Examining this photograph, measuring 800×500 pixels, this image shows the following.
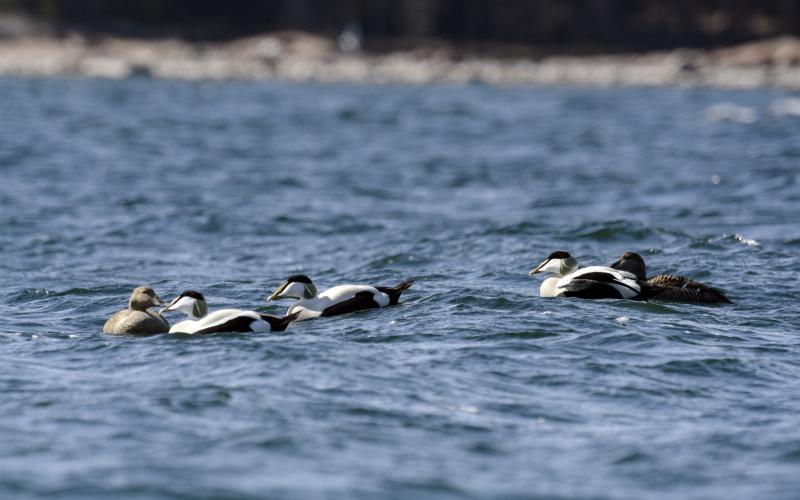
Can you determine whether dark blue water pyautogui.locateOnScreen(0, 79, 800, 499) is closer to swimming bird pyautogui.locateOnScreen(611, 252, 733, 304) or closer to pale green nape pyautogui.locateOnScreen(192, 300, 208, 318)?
swimming bird pyautogui.locateOnScreen(611, 252, 733, 304)

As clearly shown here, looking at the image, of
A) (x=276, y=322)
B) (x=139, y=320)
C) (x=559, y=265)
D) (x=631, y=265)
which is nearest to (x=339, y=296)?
(x=276, y=322)

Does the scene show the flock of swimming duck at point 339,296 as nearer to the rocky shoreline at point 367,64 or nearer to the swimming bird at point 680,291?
the swimming bird at point 680,291

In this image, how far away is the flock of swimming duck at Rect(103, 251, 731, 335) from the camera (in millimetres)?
12383

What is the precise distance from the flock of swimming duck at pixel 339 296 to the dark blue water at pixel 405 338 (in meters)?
0.21

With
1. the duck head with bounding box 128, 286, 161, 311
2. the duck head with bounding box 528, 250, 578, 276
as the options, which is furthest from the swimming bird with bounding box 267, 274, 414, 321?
the duck head with bounding box 528, 250, 578, 276

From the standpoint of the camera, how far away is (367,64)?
86875 mm

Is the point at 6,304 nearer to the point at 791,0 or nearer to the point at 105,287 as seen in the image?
the point at 105,287

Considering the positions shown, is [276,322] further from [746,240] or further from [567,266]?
[746,240]

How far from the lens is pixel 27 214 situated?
920 inches

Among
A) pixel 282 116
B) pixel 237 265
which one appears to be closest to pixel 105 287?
pixel 237 265

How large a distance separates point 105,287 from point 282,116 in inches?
1454

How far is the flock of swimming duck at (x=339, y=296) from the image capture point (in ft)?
40.6

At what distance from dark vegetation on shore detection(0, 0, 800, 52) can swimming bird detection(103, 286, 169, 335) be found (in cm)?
8290

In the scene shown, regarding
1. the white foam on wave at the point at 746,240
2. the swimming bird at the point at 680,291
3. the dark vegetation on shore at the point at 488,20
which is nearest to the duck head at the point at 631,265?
the swimming bird at the point at 680,291
